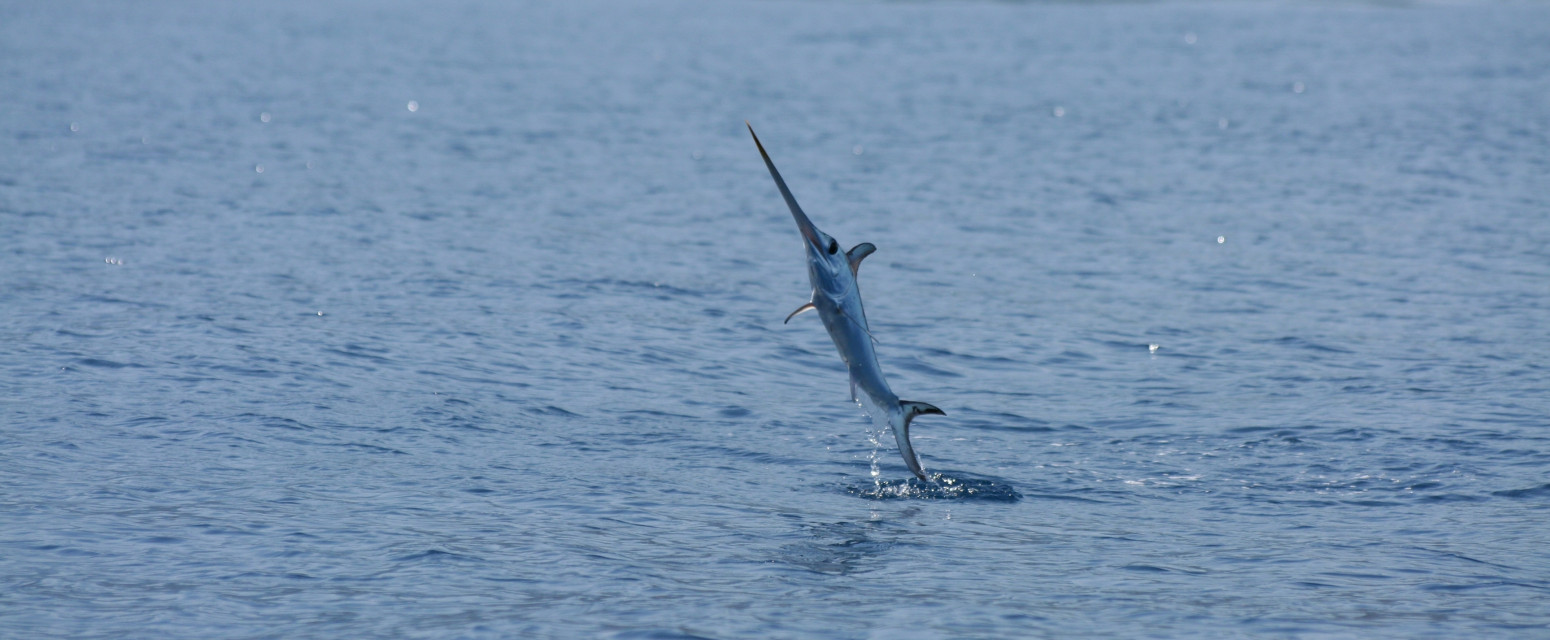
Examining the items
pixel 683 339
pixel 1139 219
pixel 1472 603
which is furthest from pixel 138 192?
pixel 1472 603

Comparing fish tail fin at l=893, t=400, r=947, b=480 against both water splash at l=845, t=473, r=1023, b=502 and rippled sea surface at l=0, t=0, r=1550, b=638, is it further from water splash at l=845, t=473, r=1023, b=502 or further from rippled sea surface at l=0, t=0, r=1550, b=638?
water splash at l=845, t=473, r=1023, b=502

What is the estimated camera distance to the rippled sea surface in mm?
13109

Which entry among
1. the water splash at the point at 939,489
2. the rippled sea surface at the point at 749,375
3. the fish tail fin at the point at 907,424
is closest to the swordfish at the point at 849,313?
the fish tail fin at the point at 907,424

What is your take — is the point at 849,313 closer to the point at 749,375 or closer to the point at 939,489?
the point at 939,489

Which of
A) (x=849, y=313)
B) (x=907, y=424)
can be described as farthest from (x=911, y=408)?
(x=849, y=313)

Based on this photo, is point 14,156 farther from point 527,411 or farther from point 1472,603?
point 1472,603

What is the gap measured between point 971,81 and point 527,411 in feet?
150

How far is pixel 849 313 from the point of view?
12.8 metres

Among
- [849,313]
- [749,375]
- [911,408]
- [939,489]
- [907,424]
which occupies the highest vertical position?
[849,313]

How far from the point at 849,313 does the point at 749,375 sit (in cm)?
834

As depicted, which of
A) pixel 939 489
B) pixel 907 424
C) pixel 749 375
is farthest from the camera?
pixel 749 375

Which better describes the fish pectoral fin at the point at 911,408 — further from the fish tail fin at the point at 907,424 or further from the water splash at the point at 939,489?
the water splash at the point at 939,489

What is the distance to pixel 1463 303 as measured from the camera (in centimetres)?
2528

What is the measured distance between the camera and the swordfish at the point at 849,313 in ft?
40.3
